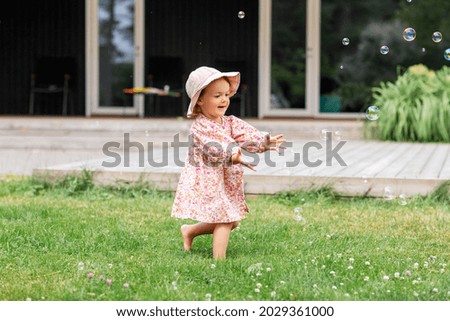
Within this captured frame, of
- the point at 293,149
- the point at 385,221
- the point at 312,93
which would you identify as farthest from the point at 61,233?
the point at 312,93

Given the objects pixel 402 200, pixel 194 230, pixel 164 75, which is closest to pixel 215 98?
pixel 194 230

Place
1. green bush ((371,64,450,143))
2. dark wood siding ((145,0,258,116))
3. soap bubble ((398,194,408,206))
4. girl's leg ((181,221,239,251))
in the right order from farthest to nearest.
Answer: dark wood siding ((145,0,258,116)), green bush ((371,64,450,143)), soap bubble ((398,194,408,206)), girl's leg ((181,221,239,251))

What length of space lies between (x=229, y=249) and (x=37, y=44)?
10.7 meters

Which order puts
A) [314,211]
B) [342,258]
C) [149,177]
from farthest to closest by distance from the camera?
[149,177], [314,211], [342,258]

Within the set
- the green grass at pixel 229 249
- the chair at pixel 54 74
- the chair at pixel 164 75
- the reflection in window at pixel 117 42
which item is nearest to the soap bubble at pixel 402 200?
the green grass at pixel 229 249

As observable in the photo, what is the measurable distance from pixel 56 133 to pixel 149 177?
5.22m

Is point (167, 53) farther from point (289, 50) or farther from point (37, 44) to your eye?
point (37, 44)

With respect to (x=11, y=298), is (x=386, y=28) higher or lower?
higher

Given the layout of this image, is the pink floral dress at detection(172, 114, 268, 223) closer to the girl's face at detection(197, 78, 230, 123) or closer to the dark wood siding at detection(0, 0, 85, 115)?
the girl's face at detection(197, 78, 230, 123)

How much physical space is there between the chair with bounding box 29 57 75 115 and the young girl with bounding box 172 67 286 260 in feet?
33.5

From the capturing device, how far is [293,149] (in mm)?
8234

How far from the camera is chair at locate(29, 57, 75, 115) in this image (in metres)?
13.7

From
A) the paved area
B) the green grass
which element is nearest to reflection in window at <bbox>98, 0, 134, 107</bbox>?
the paved area
